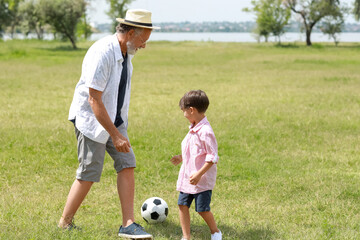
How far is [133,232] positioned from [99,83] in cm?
140

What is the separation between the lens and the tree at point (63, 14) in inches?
2030

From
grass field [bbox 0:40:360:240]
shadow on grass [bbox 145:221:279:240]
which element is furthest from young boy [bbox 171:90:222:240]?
grass field [bbox 0:40:360:240]

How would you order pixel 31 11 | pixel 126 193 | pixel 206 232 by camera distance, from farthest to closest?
pixel 31 11 < pixel 206 232 < pixel 126 193

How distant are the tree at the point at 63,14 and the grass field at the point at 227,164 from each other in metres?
36.3

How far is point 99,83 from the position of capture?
467 centimetres

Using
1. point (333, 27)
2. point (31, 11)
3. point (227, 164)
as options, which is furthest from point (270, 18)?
point (227, 164)

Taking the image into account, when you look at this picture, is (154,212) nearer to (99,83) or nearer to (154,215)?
(154,215)

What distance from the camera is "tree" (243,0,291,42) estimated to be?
78.4 meters

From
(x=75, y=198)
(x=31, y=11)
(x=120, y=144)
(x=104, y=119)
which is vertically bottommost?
(x=75, y=198)

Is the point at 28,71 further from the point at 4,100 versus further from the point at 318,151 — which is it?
the point at 318,151

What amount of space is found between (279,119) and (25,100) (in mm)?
6947

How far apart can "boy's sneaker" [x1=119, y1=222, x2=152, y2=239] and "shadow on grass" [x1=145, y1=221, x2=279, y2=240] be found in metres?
0.26

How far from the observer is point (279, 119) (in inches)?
461

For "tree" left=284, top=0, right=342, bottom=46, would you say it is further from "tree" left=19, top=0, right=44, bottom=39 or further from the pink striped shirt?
the pink striped shirt
